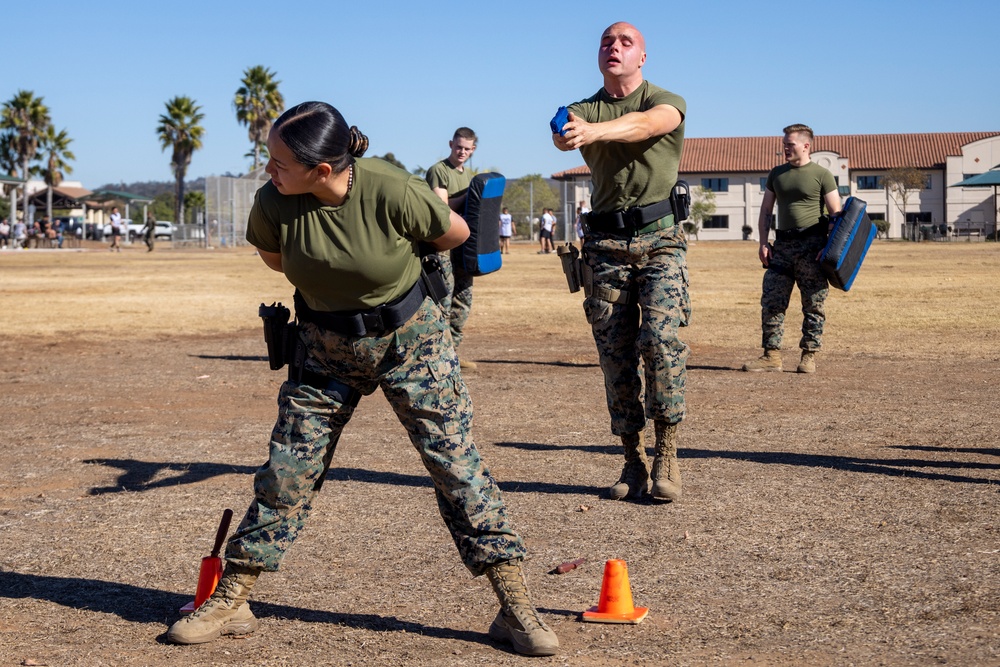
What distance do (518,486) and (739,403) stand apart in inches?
129

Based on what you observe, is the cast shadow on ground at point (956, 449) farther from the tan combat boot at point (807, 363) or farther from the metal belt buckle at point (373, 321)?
the metal belt buckle at point (373, 321)

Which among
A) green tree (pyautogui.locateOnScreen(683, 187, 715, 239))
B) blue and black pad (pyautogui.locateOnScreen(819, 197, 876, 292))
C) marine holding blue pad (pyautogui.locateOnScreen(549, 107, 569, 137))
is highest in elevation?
green tree (pyautogui.locateOnScreen(683, 187, 715, 239))

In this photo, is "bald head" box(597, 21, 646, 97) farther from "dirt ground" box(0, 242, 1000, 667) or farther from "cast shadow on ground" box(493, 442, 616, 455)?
"cast shadow on ground" box(493, 442, 616, 455)

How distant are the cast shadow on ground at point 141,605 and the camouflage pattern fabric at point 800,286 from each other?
7.13 meters

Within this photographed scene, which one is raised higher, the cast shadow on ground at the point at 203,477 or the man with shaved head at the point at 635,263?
the man with shaved head at the point at 635,263

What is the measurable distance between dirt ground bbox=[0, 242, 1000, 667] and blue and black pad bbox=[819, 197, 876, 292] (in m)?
0.94

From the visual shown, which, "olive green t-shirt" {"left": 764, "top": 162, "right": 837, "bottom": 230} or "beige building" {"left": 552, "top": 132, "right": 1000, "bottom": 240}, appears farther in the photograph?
"beige building" {"left": 552, "top": 132, "right": 1000, "bottom": 240}

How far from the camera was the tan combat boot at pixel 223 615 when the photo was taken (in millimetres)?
4156

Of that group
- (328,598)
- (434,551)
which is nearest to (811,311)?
(434,551)

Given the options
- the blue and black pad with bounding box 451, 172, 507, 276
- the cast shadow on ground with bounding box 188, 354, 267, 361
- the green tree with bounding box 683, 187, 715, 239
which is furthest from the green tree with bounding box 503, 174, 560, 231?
the blue and black pad with bounding box 451, 172, 507, 276

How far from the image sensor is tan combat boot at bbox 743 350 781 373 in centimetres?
1130

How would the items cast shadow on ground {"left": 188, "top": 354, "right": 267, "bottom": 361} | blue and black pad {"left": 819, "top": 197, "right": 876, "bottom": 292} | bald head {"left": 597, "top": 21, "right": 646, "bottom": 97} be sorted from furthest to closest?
cast shadow on ground {"left": 188, "top": 354, "right": 267, "bottom": 361}, blue and black pad {"left": 819, "top": 197, "right": 876, "bottom": 292}, bald head {"left": 597, "top": 21, "right": 646, "bottom": 97}

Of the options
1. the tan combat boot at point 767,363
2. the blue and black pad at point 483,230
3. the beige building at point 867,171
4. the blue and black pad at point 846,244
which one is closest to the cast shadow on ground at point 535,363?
the tan combat boot at point 767,363

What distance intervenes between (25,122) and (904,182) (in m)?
61.1
